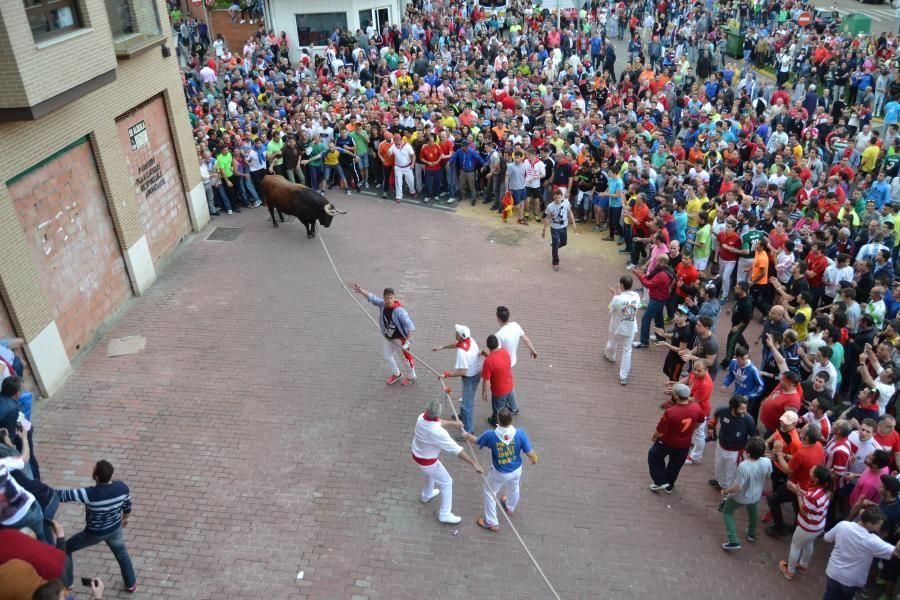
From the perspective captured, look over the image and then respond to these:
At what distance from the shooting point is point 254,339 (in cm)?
1216

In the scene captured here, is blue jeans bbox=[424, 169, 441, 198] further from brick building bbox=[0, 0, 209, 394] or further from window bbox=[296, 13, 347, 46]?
window bbox=[296, 13, 347, 46]

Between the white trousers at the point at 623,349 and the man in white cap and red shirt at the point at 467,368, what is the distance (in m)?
2.64

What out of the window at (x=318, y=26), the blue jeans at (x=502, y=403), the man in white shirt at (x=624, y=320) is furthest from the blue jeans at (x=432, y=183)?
the window at (x=318, y=26)

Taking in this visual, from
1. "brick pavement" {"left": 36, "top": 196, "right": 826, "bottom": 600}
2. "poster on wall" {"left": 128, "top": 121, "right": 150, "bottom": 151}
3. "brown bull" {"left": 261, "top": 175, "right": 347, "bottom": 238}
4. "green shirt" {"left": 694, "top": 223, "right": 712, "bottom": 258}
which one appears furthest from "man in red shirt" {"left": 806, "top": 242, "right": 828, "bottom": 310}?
"poster on wall" {"left": 128, "top": 121, "right": 150, "bottom": 151}

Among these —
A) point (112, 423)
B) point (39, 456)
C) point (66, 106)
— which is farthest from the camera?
point (66, 106)

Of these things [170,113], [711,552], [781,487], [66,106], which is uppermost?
Result: [66,106]

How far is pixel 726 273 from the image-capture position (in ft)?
43.3

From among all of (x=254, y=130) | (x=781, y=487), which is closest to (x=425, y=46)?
(x=254, y=130)

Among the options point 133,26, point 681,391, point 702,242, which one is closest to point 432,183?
point 702,242

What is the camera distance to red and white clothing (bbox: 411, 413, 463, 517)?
7891mm

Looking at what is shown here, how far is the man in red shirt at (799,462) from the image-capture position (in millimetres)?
7625

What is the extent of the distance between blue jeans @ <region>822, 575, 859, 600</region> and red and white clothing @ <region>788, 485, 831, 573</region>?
1.74ft

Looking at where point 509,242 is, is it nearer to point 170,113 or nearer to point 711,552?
point 170,113

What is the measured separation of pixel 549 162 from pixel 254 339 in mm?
8184
